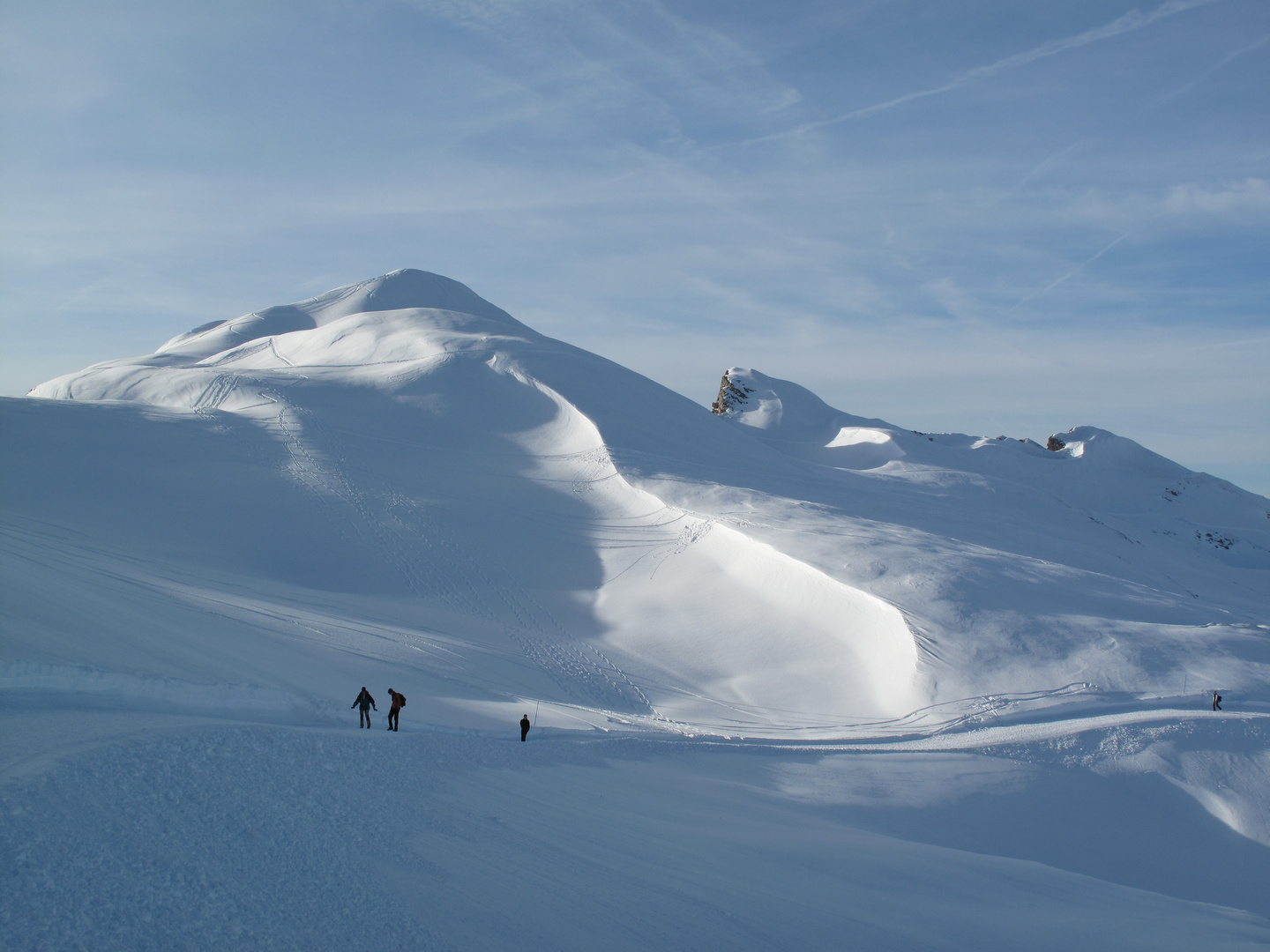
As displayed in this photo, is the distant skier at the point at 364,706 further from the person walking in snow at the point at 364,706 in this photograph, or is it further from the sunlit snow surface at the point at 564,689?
the sunlit snow surface at the point at 564,689

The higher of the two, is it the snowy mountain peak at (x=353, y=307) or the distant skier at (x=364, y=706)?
the snowy mountain peak at (x=353, y=307)

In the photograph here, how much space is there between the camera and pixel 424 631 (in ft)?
61.5

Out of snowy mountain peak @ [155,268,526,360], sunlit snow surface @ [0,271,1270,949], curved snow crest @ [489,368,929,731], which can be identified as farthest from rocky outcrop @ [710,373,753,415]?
curved snow crest @ [489,368,929,731]

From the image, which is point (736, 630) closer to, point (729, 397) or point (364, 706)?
point (364, 706)

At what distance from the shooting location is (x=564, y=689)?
17.6 meters

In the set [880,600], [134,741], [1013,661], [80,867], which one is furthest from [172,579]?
[1013,661]

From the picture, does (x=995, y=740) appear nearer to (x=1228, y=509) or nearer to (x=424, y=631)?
(x=424, y=631)

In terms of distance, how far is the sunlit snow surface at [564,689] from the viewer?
7086 millimetres

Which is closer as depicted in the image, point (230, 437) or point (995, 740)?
point (995, 740)

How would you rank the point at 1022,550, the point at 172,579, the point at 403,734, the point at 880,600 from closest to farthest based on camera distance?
the point at 403,734 < the point at 172,579 < the point at 880,600 < the point at 1022,550

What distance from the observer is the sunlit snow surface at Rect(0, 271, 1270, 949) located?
7086mm

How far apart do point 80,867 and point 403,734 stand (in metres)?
5.14

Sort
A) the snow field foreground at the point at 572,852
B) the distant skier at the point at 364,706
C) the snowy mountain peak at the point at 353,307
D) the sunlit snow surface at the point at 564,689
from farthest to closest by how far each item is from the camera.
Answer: the snowy mountain peak at the point at 353,307 < the distant skier at the point at 364,706 < the sunlit snow surface at the point at 564,689 < the snow field foreground at the point at 572,852

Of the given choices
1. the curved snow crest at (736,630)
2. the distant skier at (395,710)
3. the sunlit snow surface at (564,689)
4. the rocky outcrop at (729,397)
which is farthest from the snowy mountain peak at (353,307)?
the distant skier at (395,710)
